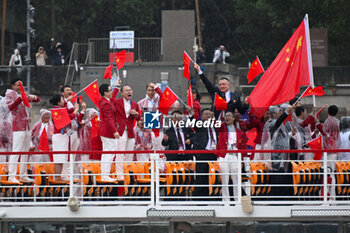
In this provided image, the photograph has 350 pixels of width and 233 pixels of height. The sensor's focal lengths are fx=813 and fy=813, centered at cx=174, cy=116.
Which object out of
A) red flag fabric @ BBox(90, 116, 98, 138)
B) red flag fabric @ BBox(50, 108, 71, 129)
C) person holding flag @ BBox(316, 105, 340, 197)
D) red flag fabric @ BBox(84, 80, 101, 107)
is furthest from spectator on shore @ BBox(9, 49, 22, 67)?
person holding flag @ BBox(316, 105, 340, 197)

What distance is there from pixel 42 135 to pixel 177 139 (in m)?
2.80

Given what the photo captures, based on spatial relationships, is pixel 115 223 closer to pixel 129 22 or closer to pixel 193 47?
pixel 193 47

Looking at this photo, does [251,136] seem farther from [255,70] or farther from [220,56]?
[220,56]

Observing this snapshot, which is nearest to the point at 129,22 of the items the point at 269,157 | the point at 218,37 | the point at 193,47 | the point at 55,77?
the point at 218,37

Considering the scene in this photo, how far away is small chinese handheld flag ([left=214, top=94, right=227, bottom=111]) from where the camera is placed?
13742 millimetres

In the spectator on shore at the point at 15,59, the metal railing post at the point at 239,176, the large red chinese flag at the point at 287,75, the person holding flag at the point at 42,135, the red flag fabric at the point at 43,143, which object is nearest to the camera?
the metal railing post at the point at 239,176

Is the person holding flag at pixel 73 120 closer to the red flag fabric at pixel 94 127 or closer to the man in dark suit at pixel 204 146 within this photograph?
the red flag fabric at pixel 94 127

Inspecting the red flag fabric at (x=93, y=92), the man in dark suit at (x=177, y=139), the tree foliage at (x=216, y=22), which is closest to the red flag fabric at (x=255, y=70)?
the man in dark suit at (x=177, y=139)

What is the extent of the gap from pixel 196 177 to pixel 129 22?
2634 cm

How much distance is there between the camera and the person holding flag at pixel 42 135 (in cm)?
1534

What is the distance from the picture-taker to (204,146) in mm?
13891

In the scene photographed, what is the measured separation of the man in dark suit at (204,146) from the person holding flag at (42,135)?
312 centimetres

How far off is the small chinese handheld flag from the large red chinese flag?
614 mm

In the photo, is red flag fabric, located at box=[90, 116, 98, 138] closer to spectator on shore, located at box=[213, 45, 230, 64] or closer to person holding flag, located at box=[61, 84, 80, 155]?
person holding flag, located at box=[61, 84, 80, 155]
